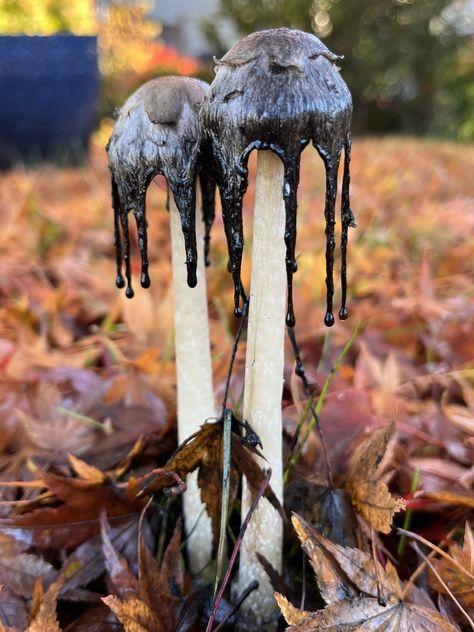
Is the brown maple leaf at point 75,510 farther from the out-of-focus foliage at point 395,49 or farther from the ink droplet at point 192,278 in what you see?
the out-of-focus foliage at point 395,49

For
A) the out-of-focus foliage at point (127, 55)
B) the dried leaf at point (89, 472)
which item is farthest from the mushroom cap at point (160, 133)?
the out-of-focus foliage at point (127, 55)

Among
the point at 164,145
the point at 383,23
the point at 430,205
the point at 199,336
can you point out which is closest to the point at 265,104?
the point at 164,145

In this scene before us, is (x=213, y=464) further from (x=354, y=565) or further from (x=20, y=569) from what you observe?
(x=20, y=569)

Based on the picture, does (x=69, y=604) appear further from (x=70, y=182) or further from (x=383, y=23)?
(x=383, y=23)

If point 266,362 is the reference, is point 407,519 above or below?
below

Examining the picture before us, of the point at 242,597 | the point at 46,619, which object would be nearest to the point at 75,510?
the point at 46,619

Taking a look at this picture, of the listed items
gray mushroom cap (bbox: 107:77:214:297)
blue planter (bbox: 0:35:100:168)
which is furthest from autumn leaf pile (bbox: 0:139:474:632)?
blue planter (bbox: 0:35:100:168)

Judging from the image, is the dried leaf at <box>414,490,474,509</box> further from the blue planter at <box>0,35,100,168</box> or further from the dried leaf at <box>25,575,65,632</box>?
the blue planter at <box>0,35,100,168</box>
